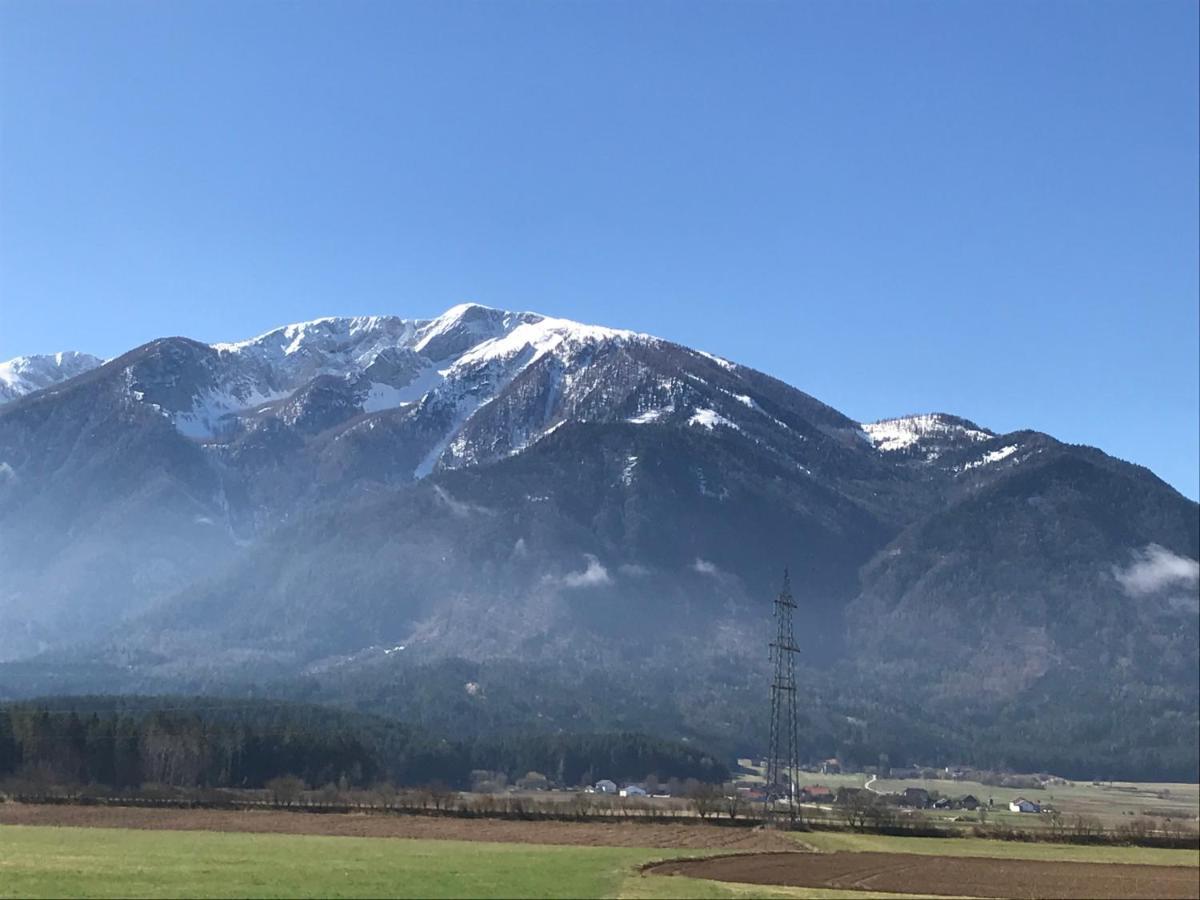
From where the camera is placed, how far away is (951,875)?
95.6 meters

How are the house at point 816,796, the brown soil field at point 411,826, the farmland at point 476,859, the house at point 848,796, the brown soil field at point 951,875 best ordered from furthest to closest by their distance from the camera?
the house at point 816,796 → the house at point 848,796 → the brown soil field at point 411,826 → the brown soil field at point 951,875 → the farmland at point 476,859

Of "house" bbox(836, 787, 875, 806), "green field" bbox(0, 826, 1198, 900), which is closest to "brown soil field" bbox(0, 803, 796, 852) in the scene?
"green field" bbox(0, 826, 1198, 900)

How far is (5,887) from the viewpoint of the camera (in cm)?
7056

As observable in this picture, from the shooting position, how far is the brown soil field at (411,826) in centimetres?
11506

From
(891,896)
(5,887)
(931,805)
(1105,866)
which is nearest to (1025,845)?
(1105,866)

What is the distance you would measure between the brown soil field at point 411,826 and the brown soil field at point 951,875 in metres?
10.4

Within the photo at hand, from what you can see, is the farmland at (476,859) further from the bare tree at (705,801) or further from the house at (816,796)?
the house at (816,796)

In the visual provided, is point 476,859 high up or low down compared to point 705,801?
down

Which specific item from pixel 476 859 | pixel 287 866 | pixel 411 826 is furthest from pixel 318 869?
pixel 411 826

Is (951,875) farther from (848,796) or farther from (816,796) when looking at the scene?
(816,796)

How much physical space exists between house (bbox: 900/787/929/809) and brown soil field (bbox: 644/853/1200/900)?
70584 mm

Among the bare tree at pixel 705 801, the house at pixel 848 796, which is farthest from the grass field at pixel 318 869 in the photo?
the house at pixel 848 796

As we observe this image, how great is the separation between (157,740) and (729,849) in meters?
78.3

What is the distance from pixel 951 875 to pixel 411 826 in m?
49.6
